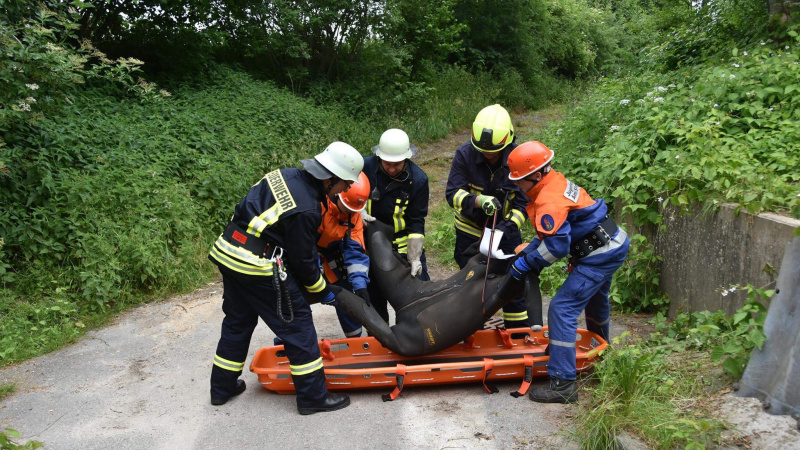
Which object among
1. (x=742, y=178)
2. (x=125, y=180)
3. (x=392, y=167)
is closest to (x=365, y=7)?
(x=125, y=180)

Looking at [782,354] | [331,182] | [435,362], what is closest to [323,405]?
[435,362]

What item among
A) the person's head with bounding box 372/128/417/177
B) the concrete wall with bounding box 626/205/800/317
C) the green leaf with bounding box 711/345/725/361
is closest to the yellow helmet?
the person's head with bounding box 372/128/417/177

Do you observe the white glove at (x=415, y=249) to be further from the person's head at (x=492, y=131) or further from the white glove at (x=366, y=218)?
the person's head at (x=492, y=131)

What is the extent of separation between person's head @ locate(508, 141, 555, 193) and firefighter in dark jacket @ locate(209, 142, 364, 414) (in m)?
1.08

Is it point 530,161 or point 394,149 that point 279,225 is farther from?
point 530,161

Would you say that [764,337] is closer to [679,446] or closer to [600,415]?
[679,446]

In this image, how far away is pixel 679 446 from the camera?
10.6 ft

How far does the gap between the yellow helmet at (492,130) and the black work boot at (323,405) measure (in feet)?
7.40

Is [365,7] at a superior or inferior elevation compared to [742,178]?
superior

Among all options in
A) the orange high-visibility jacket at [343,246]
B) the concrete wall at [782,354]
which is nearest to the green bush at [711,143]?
the concrete wall at [782,354]

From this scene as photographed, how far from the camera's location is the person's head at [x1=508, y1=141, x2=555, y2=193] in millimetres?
4008

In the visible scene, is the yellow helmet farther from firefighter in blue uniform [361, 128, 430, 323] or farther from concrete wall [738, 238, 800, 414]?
concrete wall [738, 238, 800, 414]

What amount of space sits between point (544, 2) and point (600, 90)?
11.6 m

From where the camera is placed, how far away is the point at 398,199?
512 cm
